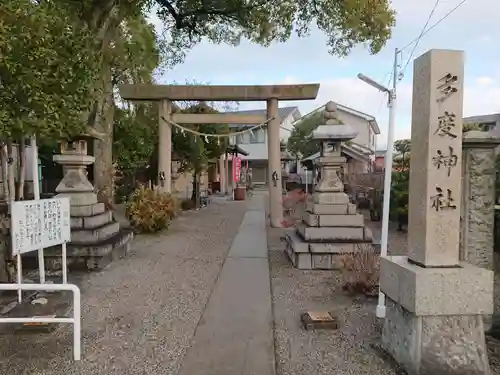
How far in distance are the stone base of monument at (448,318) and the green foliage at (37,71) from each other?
3.79 meters

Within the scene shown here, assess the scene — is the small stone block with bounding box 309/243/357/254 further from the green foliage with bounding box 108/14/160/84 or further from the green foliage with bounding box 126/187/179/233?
the green foliage with bounding box 108/14/160/84

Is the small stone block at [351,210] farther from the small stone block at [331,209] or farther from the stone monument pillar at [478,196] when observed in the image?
the stone monument pillar at [478,196]

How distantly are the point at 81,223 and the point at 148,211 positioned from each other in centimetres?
401

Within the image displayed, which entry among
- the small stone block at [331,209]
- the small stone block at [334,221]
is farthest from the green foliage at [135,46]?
the small stone block at [334,221]

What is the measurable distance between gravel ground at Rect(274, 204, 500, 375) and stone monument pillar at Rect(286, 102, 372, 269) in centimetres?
37

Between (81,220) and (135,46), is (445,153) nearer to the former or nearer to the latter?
(81,220)

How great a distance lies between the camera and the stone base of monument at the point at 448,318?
3.33 m

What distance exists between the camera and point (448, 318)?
3379 millimetres

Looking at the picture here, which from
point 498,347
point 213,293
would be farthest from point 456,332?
point 213,293

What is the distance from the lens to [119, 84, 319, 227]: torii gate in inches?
491

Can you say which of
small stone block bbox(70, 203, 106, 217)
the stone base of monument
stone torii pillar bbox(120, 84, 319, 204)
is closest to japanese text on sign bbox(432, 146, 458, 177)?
the stone base of monument

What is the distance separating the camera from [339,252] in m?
7.17

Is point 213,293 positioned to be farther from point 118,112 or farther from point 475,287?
point 118,112

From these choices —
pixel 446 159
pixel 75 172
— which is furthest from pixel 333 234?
pixel 75 172
